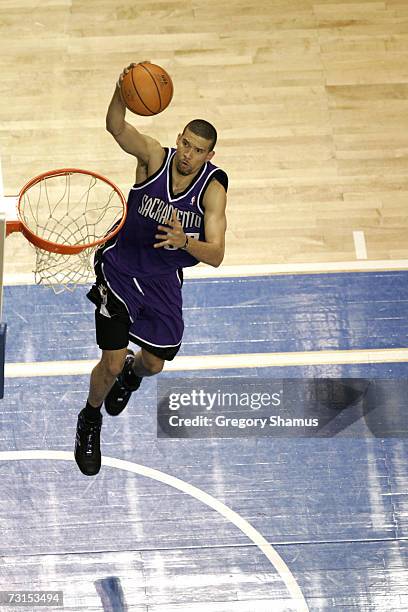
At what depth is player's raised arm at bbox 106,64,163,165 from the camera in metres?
5.48

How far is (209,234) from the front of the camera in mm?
5578

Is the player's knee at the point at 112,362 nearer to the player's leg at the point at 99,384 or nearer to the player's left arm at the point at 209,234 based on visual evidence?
the player's leg at the point at 99,384

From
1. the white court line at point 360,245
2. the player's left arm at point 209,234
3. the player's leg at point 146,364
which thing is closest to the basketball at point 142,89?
the player's left arm at point 209,234

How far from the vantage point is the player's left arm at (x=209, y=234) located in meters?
5.21

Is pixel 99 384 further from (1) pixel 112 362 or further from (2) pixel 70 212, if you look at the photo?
(2) pixel 70 212

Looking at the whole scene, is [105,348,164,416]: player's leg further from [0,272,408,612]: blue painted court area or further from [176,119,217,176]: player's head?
[176,119,217,176]: player's head

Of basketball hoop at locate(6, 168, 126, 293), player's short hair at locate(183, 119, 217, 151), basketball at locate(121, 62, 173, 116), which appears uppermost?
basketball hoop at locate(6, 168, 126, 293)

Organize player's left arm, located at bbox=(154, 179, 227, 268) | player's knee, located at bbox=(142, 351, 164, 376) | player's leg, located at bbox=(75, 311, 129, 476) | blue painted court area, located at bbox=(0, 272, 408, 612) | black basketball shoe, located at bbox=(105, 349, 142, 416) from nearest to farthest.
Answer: player's left arm, located at bbox=(154, 179, 227, 268)
player's leg, located at bbox=(75, 311, 129, 476)
blue painted court area, located at bbox=(0, 272, 408, 612)
player's knee, located at bbox=(142, 351, 164, 376)
black basketball shoe, located at bbox=(105, 349, 142, 416)

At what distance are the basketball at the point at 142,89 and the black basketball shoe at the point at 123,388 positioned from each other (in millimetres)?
1831

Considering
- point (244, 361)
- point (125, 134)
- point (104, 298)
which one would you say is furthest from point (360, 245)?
point (125, 134)

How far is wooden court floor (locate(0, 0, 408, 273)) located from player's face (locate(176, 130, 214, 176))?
1994 mm

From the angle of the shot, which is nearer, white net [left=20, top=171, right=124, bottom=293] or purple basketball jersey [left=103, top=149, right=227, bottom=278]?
purple basketball jersey [left=103, top=149, right=227, bottom=278]

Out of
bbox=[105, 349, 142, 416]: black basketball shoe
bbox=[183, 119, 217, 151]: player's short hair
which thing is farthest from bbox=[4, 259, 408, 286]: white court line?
bbox=[183, 119, 217, 151]: player's short hair

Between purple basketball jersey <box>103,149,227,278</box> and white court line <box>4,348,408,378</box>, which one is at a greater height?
purple basketball jersey <box>103,149,227,278</box>
